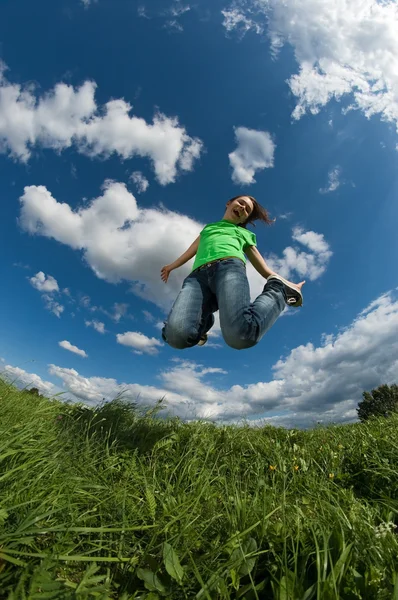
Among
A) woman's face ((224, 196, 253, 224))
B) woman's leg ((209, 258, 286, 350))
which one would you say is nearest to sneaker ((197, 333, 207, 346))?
woman's leg ((209, 258, 286, 350))

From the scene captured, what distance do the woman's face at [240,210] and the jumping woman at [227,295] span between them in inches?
0.6

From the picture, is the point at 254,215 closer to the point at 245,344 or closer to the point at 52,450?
the point at 245,344

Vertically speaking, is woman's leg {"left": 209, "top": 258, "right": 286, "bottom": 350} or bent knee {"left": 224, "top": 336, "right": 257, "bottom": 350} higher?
woman's leg {"left": 209, "top": 258, "right": 286, "bottom": 350}

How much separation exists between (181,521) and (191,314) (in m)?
2.27

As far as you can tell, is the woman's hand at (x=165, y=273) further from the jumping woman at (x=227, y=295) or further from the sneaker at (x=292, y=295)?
the sneaker at (x=292, y=295)

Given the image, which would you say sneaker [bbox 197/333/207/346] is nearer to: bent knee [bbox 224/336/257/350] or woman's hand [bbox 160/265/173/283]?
bent knee [bbox 224/336/257/350]

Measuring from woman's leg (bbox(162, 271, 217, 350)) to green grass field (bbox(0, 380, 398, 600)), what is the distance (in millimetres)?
1098

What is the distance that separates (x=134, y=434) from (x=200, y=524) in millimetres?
2050

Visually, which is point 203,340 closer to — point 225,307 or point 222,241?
point 225,307

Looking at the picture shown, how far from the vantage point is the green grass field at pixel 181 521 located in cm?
151

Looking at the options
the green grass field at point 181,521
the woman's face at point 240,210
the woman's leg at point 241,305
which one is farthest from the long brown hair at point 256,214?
the green grass field at point 181,521

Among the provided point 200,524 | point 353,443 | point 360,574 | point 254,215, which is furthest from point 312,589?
point 254,215

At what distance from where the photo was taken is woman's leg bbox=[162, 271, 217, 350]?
12.8ft

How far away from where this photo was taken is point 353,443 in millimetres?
3789
